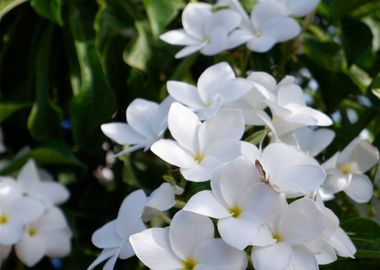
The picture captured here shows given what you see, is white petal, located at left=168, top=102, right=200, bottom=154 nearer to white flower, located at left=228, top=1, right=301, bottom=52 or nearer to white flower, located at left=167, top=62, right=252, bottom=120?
white flower, located at left=167, top=62, right=252, bottom=120

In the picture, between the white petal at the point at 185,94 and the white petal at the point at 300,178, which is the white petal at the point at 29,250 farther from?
the white petal at the point at 300,178

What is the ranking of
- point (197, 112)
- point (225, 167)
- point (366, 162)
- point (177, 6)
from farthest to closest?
point (177, 6) < point (366, 162) < point (197, 112) < point (225, 167)

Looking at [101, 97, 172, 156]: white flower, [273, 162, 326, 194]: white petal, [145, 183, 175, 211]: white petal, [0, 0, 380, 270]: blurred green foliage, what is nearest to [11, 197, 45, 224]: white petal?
[0, 0, 380, 270]: blurred green foliage

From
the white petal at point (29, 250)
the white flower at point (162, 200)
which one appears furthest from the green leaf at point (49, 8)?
the white flower at point (162, 200)

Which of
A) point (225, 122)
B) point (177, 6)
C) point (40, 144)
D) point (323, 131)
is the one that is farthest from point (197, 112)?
point (40, 144)

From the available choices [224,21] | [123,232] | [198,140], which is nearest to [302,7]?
[224,21]

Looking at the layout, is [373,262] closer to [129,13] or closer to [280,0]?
[280,0]
